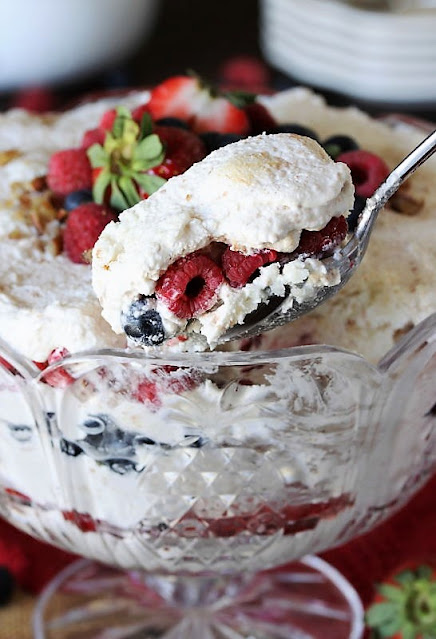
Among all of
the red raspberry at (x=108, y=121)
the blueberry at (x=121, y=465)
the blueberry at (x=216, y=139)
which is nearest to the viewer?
the blueberry at (x=121, y=465)

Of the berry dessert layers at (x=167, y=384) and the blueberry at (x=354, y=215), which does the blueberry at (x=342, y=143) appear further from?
the blueberry at (x=354, y=215)

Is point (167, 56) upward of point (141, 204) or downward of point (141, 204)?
downward

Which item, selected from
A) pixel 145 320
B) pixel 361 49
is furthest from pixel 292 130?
pixel 361 49

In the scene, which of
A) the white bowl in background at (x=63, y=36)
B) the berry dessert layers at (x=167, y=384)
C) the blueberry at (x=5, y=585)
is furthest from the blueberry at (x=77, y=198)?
the white bowl in background at (x=63, y=36)

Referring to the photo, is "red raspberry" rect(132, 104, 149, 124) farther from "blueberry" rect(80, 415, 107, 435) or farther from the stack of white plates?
the stack of white plates

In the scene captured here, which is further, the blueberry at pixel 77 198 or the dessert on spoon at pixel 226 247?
the blueberry at pixel 77 198

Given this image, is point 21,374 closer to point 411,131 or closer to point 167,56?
point 411,131

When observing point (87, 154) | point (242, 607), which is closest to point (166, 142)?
point (87, 154)
